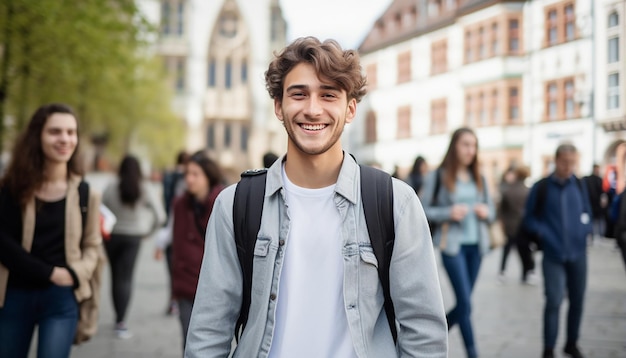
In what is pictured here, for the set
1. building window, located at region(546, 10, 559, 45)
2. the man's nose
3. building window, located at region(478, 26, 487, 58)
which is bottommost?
the man's nose

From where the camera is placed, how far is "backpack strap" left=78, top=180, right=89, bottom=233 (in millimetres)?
4539

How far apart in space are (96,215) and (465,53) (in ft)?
92.6

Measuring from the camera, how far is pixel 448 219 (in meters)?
7.02

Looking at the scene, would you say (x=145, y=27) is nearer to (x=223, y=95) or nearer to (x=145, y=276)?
(x=145, y=276)

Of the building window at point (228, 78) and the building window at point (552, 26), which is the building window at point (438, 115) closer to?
the building window at point (552, 26)

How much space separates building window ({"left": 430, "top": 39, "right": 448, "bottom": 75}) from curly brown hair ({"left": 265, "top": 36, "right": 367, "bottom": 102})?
34.0 meters

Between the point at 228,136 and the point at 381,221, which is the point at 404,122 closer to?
the point at 228,136

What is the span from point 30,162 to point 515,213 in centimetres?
1054

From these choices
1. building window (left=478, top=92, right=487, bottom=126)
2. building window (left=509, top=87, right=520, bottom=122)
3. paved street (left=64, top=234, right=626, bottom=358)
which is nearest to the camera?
paved street (left=64, top=234, right=626, bottom=358)

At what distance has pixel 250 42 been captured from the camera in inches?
2753

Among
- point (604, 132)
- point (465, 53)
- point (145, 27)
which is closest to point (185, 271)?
point (604, 132)

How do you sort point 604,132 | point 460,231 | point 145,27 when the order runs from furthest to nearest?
point 145,27 < point 604,132 < point 460,231

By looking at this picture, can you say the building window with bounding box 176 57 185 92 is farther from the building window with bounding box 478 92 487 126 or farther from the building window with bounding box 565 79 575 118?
the building window with bounding box 565 79 575 118

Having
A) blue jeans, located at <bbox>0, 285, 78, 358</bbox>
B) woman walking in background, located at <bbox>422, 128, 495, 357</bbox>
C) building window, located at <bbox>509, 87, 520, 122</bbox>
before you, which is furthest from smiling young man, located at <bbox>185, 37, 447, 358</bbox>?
building window, located at <bbox>509, 87, 520, 122</bbox>
